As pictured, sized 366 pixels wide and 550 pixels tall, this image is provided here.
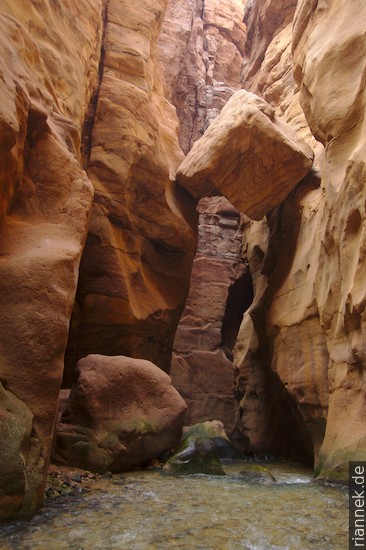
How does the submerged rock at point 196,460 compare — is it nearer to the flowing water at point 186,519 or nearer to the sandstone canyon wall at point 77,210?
the flowing water at point 186,519

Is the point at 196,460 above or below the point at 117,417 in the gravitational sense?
below

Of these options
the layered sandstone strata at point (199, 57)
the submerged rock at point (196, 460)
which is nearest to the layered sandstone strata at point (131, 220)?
the submerged rock at point (196, 460)

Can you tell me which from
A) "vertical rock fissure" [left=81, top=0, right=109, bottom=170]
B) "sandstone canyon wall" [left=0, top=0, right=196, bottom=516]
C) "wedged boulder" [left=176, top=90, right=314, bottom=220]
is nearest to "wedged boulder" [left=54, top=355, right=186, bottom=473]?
"sandstone canyon wall" [left=0, top=0, right=196, bottom=516]

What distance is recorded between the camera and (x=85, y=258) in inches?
452

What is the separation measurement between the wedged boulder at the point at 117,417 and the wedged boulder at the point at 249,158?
547 centimetres

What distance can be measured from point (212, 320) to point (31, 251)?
15.5m

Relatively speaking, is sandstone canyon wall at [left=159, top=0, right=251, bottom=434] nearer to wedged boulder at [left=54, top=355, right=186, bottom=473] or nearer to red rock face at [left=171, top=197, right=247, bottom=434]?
red rock face at [left=171, top=197, right=247, bottom=434]

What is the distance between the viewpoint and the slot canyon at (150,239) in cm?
568

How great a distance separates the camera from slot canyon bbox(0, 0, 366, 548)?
5676mm

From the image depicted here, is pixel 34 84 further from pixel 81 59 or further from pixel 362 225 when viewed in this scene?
pixel 362 225

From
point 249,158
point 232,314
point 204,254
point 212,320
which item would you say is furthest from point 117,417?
point 204,254

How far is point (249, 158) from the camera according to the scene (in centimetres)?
1209

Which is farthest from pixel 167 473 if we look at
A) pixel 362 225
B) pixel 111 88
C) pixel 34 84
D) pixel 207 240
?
pixel 207 240

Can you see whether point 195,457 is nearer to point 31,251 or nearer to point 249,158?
point 31,251
